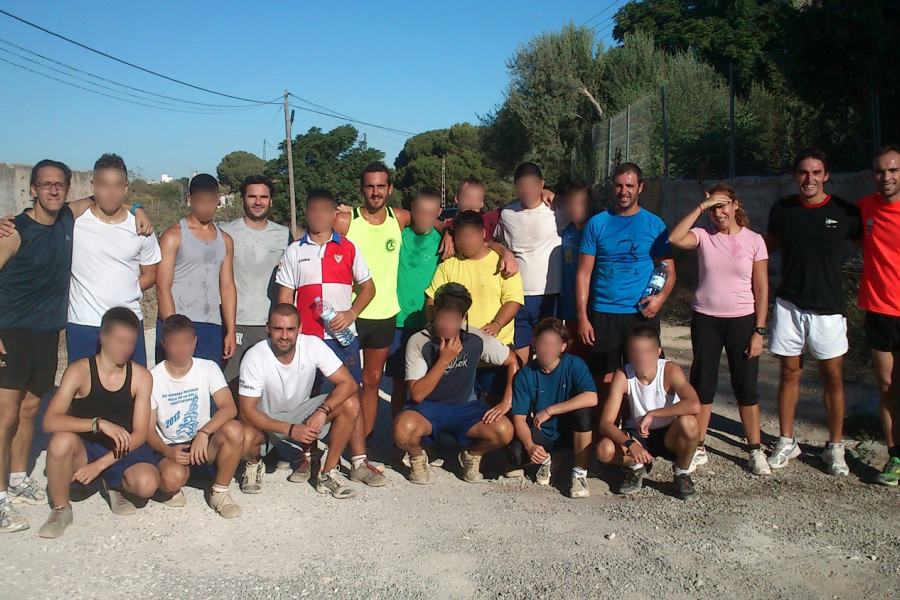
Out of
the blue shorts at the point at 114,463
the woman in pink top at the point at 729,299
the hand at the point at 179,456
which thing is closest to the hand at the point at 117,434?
the blue shorts at the point at 114,463

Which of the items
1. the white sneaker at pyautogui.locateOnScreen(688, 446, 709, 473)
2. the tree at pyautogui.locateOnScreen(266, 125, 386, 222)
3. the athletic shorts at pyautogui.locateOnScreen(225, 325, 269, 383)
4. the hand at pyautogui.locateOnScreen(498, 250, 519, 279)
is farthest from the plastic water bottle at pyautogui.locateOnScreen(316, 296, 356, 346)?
the tree at pyautogui.locateOnScreen(266, 125, 386, 222)

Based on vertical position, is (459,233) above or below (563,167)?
below

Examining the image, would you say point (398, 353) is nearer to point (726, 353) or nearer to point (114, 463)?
point (114, 463)

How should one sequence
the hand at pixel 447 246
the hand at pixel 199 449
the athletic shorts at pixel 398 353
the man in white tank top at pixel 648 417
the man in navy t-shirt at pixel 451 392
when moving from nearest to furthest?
1. the hand at pixel 199 449
2. the man in white tank top at pixel 648 417
3. the man in navy t-shirt at pixel 451 392
4. the hand at pixel 447 246
5. the athletic shorts at pixel 398 353

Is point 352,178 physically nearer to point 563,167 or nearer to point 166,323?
point 563,167

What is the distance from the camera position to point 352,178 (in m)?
42.0

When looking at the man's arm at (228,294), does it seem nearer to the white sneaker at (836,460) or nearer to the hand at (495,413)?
the hand at (495,413)

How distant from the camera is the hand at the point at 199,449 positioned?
469 cm

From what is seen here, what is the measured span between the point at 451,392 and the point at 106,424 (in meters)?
2.22

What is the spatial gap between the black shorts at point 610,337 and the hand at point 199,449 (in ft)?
9.05

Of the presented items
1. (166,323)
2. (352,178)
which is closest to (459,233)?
A: (166,323)

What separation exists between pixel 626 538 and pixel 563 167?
2571 cm

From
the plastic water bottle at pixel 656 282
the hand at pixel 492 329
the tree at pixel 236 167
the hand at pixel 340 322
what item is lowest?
the hand at pixel 492 329

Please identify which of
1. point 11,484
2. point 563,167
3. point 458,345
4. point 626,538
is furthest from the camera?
point 563,167
